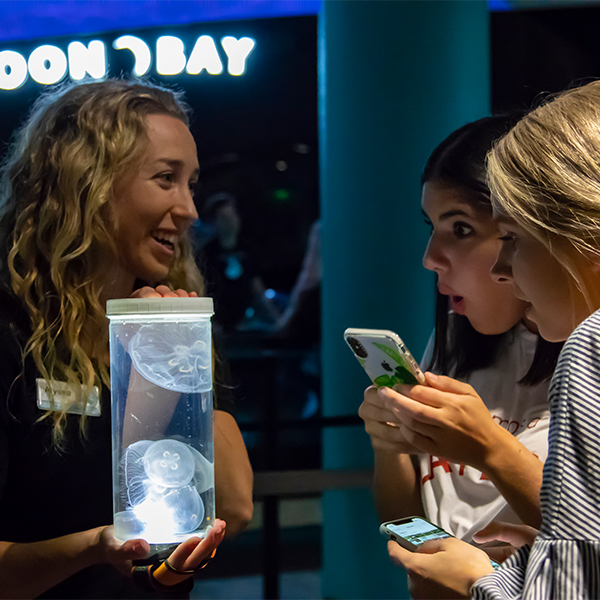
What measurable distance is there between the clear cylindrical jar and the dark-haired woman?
391 mm

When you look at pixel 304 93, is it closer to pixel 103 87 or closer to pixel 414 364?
pixel 103 87

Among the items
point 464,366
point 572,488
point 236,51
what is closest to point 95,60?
point 236,51

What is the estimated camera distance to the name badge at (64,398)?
1.19 metres

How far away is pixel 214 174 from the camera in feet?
6.87

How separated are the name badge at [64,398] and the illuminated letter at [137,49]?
0.97 meters

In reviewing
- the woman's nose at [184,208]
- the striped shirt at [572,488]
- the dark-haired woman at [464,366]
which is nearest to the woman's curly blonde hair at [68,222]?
the woman's nose at [184,208]

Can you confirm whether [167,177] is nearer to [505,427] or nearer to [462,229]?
[462,229]

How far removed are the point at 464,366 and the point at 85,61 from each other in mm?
1396

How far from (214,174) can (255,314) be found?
583 mm

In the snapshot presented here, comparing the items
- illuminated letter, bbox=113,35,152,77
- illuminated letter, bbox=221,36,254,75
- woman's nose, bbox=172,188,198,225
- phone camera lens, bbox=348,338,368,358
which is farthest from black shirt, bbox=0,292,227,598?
illuminated letter, bbox=221,36,254,75

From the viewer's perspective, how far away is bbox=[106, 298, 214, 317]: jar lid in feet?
3.34

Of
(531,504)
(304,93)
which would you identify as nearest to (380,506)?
(531,504)

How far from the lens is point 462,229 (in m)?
1.37

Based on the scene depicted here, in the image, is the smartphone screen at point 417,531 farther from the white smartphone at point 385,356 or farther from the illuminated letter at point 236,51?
the illuminated letter at point 236,51
